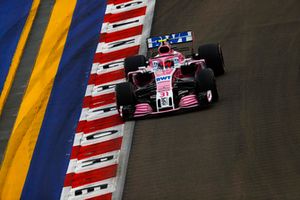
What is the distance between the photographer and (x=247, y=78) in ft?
67.7

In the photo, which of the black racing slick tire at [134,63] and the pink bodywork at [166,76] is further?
the black racing slick tire at [134,63]

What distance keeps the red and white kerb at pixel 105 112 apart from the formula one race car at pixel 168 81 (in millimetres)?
800

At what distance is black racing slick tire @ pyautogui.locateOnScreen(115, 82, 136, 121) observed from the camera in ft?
64.1

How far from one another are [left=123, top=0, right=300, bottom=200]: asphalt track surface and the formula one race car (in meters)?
0.32

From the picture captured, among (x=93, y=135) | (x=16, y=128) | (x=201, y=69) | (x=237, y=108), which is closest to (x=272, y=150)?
(x=237, y=108)

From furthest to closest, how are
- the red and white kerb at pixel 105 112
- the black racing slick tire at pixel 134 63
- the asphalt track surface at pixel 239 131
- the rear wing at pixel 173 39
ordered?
the black racing slick tire at pixel 134 63, the rear wing at pixel 173 39, the red and white kerb at pixel 105 112, the asphalt track surface at pixel 239 131

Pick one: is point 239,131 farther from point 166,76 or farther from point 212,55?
point 212,55

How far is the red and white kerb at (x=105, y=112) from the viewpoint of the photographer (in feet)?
59.2

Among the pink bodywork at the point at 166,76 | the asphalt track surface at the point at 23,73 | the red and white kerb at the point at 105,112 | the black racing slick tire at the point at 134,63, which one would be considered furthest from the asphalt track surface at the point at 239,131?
the asphalt track surface at the point at 23,73

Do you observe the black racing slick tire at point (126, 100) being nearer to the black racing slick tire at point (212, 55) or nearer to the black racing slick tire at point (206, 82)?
the black racing slick tire at point (206, 82)

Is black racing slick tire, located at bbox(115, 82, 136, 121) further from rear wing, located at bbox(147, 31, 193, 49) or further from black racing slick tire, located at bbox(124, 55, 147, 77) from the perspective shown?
rear wing, located at bbox(147, 31, 193, 49)

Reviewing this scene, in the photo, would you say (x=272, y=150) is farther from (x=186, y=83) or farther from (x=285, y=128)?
(x=186, y=83)

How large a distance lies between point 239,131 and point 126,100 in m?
3.06

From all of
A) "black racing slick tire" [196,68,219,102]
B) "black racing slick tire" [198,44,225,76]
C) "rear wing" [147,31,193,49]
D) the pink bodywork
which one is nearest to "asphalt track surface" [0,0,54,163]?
the pink bodywork
